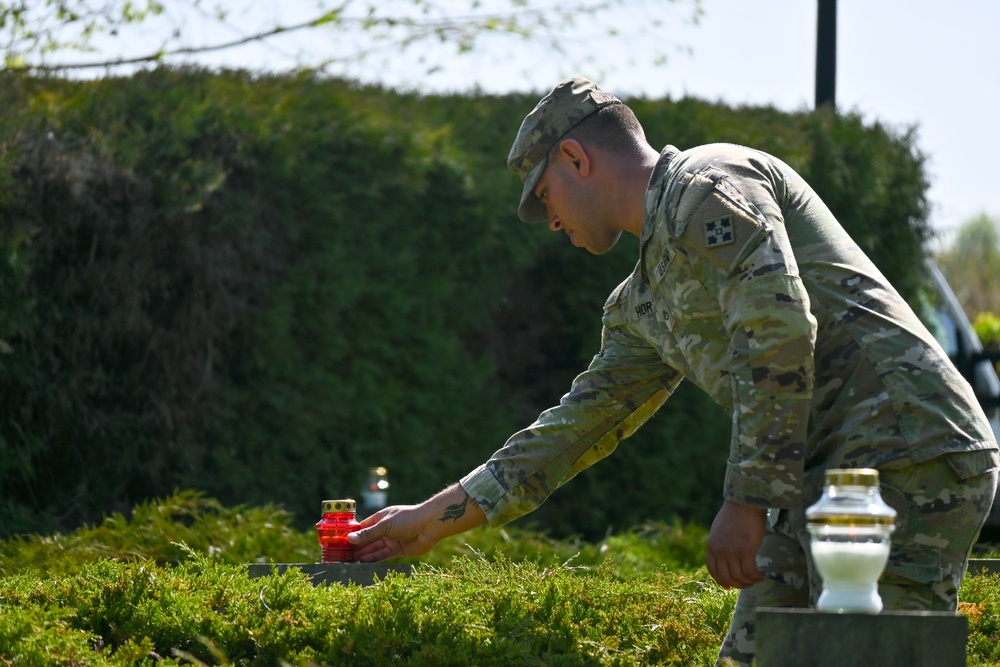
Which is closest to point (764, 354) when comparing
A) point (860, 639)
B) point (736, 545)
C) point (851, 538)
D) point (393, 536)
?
point (736, 545)

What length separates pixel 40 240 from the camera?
23.0 feet

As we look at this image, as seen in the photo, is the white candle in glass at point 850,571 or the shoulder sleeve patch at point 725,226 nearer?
the white candle in glass at point 850,571

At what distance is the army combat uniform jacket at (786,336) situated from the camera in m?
3.06

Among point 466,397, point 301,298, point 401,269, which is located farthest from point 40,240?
point 466,397

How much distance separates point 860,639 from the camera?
2592 mm

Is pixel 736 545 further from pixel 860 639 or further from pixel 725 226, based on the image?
pixel 725 226

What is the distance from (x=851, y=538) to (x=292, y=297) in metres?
5.96

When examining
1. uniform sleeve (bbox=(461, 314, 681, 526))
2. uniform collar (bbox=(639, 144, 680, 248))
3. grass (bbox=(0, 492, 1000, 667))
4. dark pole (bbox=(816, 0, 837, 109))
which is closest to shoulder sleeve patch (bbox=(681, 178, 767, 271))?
uniform collar (bbox=(639, 144, 680, 248))

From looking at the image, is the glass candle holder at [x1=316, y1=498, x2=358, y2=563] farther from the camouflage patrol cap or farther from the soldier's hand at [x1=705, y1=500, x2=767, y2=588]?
the soldier's hand at [x1=705, y1=500, x2=767, y2=588]

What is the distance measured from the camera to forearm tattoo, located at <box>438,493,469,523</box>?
4.11 metres

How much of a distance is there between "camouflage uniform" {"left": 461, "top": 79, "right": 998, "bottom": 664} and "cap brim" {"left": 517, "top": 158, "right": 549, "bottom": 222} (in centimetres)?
38

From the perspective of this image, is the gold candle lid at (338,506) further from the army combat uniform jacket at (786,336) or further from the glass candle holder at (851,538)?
the glass candle holder at (851,538)

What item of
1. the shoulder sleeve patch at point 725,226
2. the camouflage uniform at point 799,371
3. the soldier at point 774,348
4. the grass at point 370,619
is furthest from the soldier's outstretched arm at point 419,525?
the shoulder sleeve patch at point 725,226

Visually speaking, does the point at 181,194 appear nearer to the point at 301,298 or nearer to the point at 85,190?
the point at 85,190
